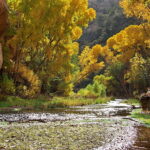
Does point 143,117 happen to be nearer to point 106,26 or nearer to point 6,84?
point 6,84

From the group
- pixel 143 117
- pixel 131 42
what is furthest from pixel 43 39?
pixel 131 42

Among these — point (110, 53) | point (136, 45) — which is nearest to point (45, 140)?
point (136, 45)

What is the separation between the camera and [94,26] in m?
125

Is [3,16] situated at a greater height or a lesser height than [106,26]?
lesser

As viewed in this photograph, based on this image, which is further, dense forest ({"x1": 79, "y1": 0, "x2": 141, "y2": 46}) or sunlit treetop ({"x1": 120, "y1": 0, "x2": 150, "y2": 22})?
dense forest ({"x1": 79, "y1": 0, "x2": 141, "y2": 46})

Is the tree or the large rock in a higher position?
the tree

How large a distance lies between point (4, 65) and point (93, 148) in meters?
22.5

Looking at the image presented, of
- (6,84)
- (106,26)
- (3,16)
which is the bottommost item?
(6,84)

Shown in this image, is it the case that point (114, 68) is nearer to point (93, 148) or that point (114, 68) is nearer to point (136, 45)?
point (136, 45)

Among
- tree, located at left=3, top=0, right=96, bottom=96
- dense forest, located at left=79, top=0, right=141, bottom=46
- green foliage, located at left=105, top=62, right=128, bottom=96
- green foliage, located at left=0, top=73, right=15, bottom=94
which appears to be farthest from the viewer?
dense forest, located at left=79, top=0, right=141, bottom=46

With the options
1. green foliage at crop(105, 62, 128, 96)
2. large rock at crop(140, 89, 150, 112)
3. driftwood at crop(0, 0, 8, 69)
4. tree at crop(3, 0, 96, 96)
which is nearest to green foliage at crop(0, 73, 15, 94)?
tree at crop(3, 0, 96, 96)

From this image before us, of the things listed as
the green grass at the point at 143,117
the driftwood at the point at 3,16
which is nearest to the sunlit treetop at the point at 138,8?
the green grass at the point at 143,117

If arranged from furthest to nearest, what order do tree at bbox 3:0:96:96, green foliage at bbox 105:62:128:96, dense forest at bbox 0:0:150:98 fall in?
green foliage at bbox 105:62:128:96 < tree at bbox 3:0:96:96 < dense forest at bbox 0:0:150:98

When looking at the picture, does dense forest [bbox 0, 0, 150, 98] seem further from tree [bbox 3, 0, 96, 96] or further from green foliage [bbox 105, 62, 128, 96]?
green foliage [bbox 105, 62, 128, 96]
